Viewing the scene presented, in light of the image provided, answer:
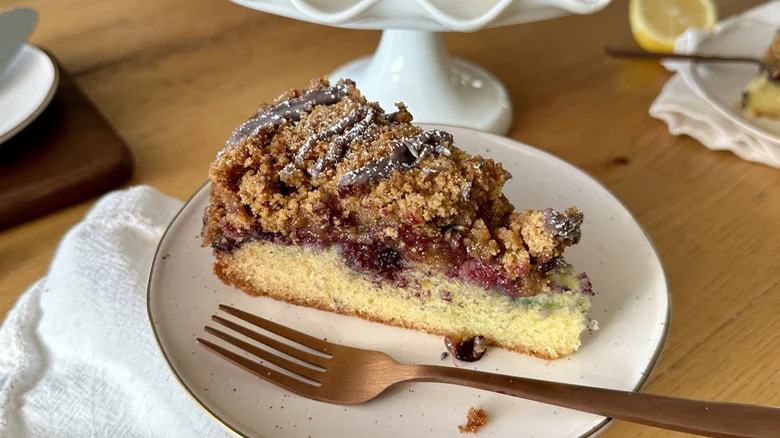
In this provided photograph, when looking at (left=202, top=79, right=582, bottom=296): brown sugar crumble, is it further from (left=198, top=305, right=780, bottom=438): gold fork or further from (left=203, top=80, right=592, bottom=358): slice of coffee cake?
(left=198, top=305, right=780, bottom=438): gold fork

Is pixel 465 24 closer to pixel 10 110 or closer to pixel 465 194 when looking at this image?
pixel 465 194

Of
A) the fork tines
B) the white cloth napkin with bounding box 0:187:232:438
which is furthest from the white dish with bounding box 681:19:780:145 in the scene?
the white cloth napkin with bounding box 0:187:232:438

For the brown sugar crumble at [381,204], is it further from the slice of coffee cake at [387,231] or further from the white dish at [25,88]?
the white dish at [25,88]

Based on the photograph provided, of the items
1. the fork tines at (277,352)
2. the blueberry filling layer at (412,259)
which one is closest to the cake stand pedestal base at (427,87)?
the blueberry filling layer at (412,259)

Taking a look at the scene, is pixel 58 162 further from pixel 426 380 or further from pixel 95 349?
pixel 426 380

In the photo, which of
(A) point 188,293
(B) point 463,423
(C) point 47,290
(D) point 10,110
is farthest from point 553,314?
(D) point 10,110

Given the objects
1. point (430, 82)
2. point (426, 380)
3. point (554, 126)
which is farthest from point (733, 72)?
point (426, 380)
